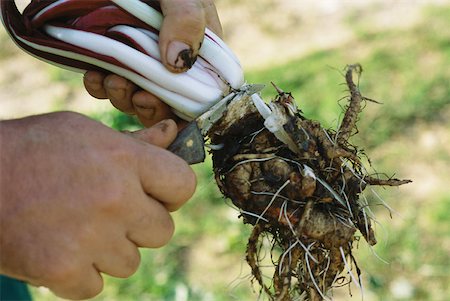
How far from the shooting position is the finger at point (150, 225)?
120cm

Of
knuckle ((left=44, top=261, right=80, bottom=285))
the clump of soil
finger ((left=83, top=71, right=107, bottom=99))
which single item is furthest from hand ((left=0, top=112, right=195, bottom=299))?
finger ((left=83, top=71, right=107, bottom=99))

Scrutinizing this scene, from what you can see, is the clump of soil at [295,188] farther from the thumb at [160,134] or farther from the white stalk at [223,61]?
the thumb at [160,134]

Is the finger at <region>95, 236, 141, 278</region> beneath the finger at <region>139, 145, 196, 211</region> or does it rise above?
beneath

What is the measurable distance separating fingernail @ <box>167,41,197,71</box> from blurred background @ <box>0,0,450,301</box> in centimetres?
45

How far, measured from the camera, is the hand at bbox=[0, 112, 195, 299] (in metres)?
1.10

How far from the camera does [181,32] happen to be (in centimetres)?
146

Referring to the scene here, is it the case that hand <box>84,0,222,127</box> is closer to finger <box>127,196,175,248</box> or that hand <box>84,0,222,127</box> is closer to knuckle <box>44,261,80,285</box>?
finger <box>127,196,175,248</box>

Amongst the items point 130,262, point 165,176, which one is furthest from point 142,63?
point 130,262

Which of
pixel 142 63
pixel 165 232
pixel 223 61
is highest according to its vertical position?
pixel 223 61

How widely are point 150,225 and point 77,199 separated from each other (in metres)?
0.16

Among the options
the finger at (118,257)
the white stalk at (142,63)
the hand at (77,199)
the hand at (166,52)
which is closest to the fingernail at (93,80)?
the hand at (166,52)

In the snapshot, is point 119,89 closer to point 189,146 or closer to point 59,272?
point 189,146

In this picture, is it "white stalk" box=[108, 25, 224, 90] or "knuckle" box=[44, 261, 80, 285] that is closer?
"knuckle" box=[44, 261, 80, 285]

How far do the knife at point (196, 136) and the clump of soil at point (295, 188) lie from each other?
0.07 feet
